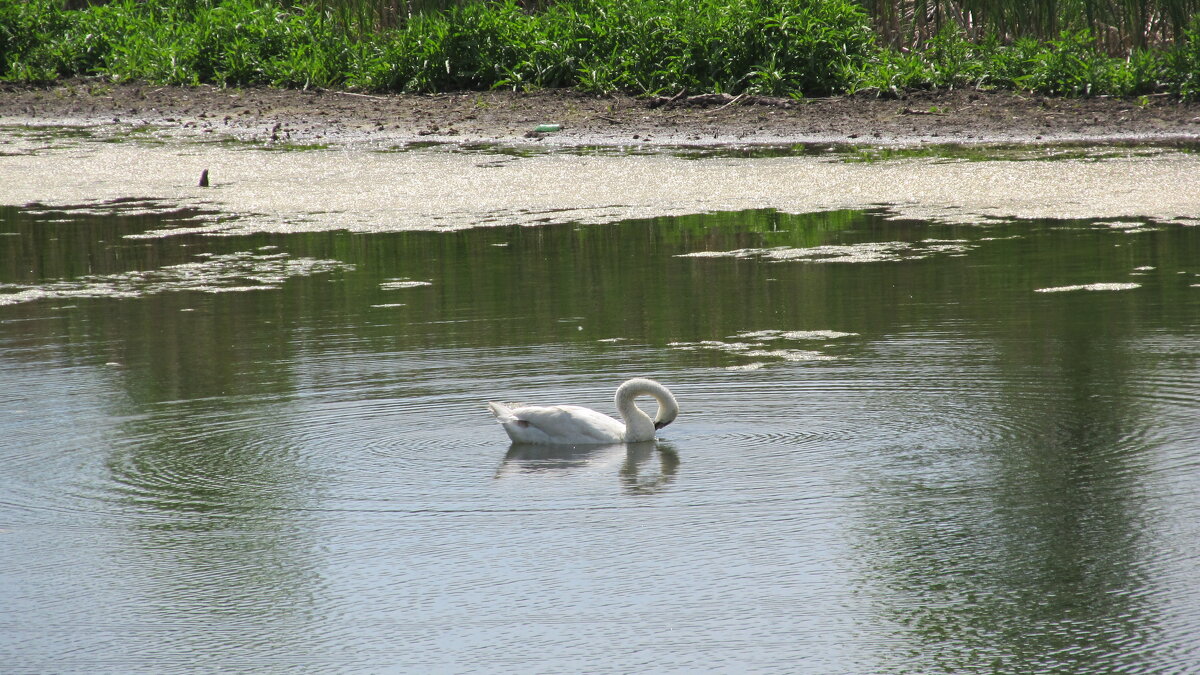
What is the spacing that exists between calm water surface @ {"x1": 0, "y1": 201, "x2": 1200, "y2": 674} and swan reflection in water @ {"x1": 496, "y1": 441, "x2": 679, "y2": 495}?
0.06ft

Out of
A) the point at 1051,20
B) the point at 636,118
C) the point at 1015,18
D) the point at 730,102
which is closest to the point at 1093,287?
the point at 636,118

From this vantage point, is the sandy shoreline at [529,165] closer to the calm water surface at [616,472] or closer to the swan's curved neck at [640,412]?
the calm water surface at [616,472]

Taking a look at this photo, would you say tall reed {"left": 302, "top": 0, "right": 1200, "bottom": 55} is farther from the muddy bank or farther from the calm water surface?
the calm water surface

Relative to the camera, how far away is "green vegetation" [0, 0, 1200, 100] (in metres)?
17.6

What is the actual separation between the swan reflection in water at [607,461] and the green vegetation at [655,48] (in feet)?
41.3

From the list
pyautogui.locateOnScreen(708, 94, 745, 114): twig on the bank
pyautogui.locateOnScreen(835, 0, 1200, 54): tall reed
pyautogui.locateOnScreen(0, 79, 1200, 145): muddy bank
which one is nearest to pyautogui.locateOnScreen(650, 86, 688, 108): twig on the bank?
pyautogui.locateOnScreen(0, 79, 1200, 145): muddy bank

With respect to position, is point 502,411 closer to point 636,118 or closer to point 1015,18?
point 636,118

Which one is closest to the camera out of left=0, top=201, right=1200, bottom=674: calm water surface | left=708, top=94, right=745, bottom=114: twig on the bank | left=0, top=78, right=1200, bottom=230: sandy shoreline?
left=0, top=201, right=1200, bottom=674: calm water surface

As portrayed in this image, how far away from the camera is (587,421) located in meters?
5.61

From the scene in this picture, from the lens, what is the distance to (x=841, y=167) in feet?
45.2

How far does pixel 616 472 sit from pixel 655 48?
13773 millimetres

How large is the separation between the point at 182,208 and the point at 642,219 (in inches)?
154

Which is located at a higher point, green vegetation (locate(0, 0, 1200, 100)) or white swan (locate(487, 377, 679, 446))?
green vegetation (locate(0, 0, 1200, 100))

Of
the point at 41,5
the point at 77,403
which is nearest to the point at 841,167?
the point at 77,403
